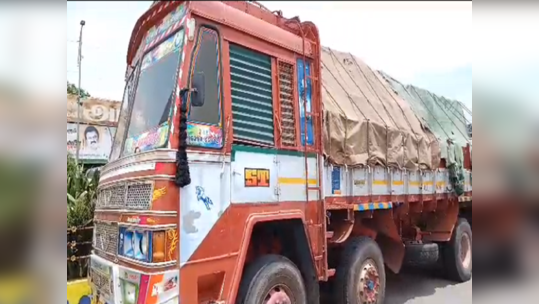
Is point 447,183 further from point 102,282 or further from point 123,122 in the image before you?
point 102,282

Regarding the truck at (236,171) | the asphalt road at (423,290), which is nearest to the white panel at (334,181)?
the truck at (236,171)

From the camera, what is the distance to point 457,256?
306 inches

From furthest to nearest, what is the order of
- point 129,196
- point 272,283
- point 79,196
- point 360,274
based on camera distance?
1. point 79,196
2. point 360,274
3. point 272,283
4. point 129,196

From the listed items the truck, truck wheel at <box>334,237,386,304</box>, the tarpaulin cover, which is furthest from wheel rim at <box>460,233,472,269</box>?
truck wheel at <box>334,237,386,304</box>

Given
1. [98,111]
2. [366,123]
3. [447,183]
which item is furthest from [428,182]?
[98,111]

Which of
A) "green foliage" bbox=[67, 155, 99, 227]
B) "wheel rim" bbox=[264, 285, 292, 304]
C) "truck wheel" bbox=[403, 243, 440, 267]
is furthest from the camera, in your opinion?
"truck wheel" bbox=[403, 243, 440, 267]

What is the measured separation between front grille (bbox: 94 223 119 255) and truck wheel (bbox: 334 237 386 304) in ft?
8.17

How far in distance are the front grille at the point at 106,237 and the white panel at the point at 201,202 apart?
69cm

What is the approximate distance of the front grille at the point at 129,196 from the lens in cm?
305

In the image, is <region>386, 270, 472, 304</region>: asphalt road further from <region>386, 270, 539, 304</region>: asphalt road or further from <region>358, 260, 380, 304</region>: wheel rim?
<region>358, 260, 380, 304</region>: wheel rim

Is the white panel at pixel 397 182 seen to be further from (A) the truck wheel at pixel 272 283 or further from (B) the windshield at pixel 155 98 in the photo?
(B) the windshield at pixel 155 98

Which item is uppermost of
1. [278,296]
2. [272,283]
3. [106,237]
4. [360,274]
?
[106,237]

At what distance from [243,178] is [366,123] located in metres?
2.26

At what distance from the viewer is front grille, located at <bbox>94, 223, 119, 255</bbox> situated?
136 inches
